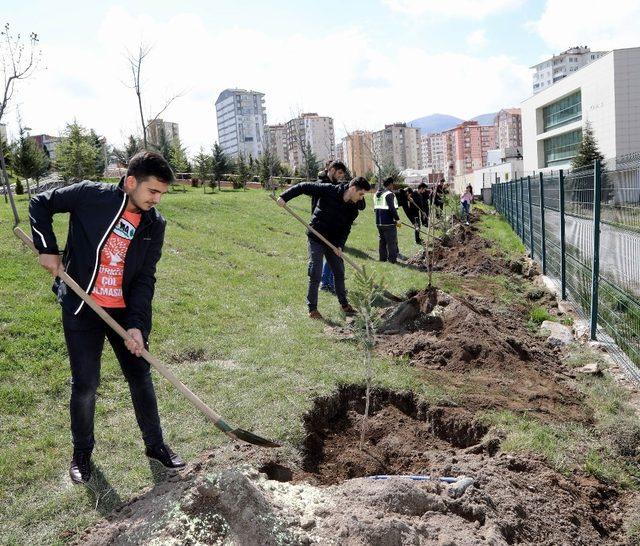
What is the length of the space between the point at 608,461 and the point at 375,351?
249cm

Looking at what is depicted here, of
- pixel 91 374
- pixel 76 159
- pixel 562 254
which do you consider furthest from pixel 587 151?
pixel 91 374

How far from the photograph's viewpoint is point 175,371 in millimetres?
4969

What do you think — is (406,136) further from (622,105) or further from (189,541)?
(189,541)

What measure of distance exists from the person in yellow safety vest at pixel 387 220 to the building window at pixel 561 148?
35.5 meters

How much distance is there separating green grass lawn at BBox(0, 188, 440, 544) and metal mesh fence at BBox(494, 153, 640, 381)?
1.92 meters

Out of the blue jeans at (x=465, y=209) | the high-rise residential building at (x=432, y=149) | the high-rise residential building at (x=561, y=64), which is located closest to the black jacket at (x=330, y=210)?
the blue jeans at (x=465, y=209)

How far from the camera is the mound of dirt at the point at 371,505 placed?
8.02ft

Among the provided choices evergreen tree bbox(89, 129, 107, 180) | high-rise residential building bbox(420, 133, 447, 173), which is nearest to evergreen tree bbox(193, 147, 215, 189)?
evergreen tree bbox(89, 129, 107, 180)

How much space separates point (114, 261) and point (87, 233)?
0.67ft

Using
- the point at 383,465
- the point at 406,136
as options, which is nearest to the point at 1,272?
the point at 383,465

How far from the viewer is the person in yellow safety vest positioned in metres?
10.9

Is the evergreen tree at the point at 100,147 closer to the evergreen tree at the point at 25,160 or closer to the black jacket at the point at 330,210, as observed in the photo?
the evergreen tree at the point at 25,160

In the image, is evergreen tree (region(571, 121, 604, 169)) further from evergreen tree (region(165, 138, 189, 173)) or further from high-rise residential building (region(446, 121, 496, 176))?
high-rise residential building (region(446, 121, 496, 176))

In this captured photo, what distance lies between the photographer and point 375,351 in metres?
5.61
